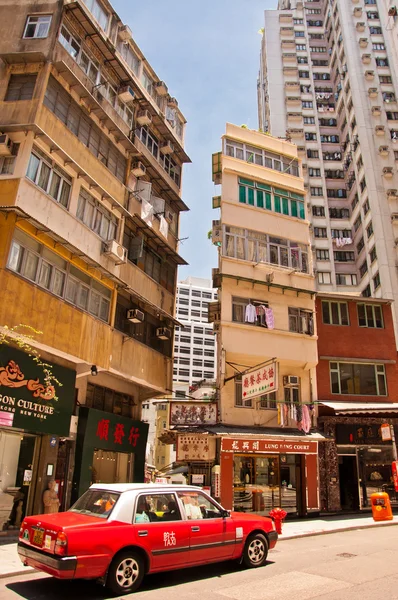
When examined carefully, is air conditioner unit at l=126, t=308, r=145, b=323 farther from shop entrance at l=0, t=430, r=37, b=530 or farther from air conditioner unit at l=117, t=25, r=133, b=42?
air conditioner unit at l=117, t=25, r=133, b=42

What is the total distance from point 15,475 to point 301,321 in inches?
529

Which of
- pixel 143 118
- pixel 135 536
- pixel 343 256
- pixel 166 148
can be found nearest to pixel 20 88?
pixel 143 118

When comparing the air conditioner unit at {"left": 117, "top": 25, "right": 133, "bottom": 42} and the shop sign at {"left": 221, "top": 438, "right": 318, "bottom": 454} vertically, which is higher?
the air conditioner unit at {"left": 117, "top": 25, "right": 133, "bottom": 42}

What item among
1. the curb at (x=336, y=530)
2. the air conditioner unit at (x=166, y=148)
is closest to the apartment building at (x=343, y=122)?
the air conditioner unit at (x=166, y=148)

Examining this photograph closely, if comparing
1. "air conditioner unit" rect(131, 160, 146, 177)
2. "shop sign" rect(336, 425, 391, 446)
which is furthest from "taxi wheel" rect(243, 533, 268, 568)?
"air conditioner unit" rect(131, 160, 146, 177)

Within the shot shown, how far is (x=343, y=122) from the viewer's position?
55.3 m

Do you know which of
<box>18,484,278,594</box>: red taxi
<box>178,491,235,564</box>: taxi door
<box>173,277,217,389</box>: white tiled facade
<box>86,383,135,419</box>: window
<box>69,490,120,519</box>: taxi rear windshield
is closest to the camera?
<box>18,484,278,594</box>: red taxi

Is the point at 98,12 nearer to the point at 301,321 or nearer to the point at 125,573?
the point at 301,321

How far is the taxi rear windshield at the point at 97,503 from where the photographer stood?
723cm

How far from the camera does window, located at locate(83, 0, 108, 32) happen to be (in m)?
16.8

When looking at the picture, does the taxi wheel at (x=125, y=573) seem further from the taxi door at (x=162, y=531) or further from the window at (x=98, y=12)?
the window at (x=98, y=12)

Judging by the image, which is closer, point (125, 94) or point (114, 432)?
point (114, 432)

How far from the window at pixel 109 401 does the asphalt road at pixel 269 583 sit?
841 cm

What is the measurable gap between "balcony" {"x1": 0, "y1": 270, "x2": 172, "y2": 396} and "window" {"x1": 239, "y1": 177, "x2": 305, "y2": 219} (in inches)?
361
